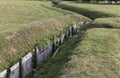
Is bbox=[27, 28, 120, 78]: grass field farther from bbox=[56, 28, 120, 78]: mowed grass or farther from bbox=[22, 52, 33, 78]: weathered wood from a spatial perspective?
bbox=[22, 52, 33, 78]: weathered wood

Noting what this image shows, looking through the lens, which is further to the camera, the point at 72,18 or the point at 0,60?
the point at 72,18

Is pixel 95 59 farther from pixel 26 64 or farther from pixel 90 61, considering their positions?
pixel 26 64

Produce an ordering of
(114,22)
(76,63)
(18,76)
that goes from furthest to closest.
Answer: (114,22) → (18,76) → (76,63)

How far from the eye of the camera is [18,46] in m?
25.2

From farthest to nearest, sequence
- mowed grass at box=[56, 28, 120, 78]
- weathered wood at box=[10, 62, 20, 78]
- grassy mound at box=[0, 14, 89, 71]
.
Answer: grassy mound at box=[0, 14, 89, 71] → weathered wood at box=[10, 62, 20, 78] → mowed grass at box=[56, 28, 120, 78]

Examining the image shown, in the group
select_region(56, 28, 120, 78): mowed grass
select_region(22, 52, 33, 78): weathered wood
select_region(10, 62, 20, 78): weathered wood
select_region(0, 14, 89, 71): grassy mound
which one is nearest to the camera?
select_region(56, 28, 120, 78): mowed grass

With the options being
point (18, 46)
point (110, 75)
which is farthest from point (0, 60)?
point (110, 75)

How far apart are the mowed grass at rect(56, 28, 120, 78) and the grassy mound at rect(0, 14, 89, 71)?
501 centimetres

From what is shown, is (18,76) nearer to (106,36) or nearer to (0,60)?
(0,60)

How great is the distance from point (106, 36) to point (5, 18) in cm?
1966

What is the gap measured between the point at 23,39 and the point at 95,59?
390 inches

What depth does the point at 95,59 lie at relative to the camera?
741 inches

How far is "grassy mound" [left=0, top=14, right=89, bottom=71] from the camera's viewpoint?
22.7 m

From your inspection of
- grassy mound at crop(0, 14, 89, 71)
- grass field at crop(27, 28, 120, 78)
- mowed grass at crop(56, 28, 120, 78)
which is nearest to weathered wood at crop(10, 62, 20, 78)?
grass field at crop(27, 28, 120, 78)
